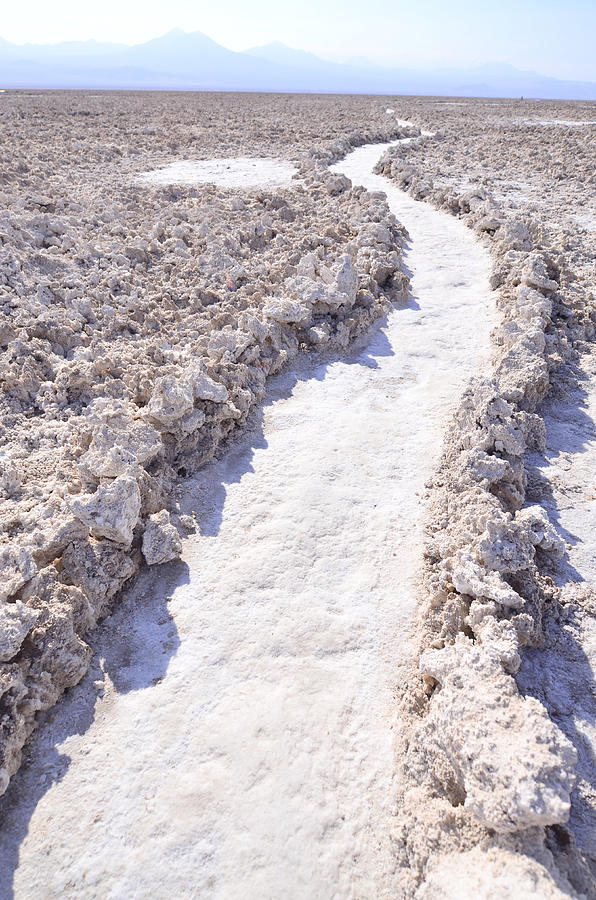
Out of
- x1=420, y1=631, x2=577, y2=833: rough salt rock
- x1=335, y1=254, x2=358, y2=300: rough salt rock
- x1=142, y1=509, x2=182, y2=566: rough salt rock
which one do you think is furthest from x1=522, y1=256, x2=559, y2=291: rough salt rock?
x1=142, y1=509, x2=182, y2=566: rough salt rock

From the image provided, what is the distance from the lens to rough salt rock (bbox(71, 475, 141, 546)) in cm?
384

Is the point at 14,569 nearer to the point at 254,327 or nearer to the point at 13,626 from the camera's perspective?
the point at 13,626

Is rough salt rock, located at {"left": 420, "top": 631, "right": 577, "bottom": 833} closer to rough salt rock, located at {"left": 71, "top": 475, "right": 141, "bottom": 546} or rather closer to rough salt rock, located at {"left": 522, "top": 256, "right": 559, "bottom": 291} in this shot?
rough salt rock, located at {"left": 71, "top": 475, "right": 141, "bottom": 546}

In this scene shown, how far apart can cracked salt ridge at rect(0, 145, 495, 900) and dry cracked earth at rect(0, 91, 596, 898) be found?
19 cm

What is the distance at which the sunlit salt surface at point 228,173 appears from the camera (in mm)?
14758

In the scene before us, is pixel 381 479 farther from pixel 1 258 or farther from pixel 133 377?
pixel 1 258

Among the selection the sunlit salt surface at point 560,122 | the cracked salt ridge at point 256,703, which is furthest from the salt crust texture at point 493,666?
Answer: the sunlit salt surface at point 560,122

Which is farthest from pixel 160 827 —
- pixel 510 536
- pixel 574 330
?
pixel 574 330

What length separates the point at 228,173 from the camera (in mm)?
15867

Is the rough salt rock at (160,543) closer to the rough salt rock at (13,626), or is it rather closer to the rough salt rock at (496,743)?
the rough salt rock at (13,626)

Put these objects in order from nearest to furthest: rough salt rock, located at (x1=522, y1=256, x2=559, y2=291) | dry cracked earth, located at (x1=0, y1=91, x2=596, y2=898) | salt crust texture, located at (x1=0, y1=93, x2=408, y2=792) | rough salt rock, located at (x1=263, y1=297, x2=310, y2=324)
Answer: dry cracked earth, located at (x1=0, y1=91, x2=596, y2=898)
salt crust texture, located at (x1=0, y1=93, x2=408, y2=792)
rough salt rock, located at (x1=263, y1=297, x2=310, y2=324)
rough salt rock, located at (x1=522, y1=256, x2=559, y2=291)

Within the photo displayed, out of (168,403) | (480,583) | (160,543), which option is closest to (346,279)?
(168,403)

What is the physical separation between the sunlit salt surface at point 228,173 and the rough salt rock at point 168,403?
11.1 metres

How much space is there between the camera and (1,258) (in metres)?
7.65
